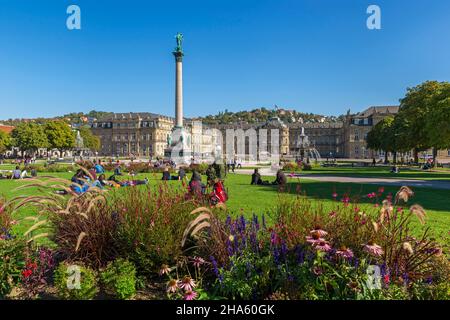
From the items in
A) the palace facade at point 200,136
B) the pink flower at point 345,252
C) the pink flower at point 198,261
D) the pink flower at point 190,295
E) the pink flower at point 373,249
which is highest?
the palace facade at point 200,136

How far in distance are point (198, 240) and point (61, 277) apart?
211cm

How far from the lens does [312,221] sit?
6.11 meters

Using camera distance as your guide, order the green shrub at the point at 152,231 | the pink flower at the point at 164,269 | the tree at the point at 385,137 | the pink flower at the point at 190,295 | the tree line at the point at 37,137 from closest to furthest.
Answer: the pink flower at the point at 190,295
the pink flower at the point at 164,269
the green shrub at the point at 152,231
the tree at the point at 385,137
the tree line at the point at 37,137

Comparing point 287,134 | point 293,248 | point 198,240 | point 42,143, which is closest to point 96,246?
point 198,240

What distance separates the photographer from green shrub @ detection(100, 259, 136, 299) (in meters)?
5.48

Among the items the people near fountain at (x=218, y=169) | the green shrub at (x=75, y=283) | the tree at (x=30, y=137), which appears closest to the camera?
the green shrub at (x=75, y=283)

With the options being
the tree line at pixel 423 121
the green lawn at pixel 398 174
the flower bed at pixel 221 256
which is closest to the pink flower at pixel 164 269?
the flower bed at pixel 221 256

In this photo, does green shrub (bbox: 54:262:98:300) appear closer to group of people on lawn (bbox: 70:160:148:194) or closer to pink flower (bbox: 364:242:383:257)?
group of people on lawn (bbox: 70:160:148:194)

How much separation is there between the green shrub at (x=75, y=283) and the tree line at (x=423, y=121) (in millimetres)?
35205

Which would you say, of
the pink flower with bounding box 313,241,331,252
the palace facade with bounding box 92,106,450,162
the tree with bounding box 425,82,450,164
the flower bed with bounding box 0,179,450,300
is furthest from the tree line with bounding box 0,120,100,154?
the pink flower with bounding box 313,241,331,252

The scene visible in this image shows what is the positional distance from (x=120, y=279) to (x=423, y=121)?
5066cm

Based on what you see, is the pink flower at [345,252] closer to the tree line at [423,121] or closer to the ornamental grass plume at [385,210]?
the ornamental grass plume at [385,210]

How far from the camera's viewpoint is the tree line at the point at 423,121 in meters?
35.1
